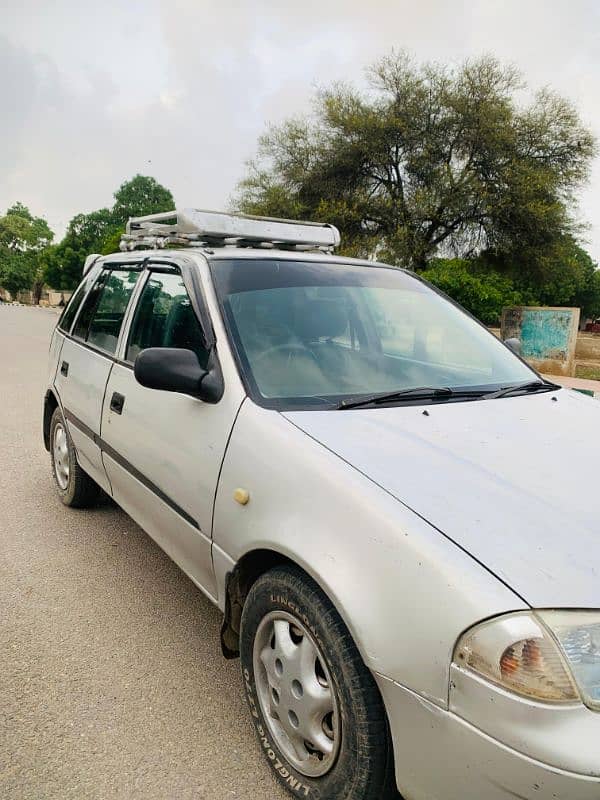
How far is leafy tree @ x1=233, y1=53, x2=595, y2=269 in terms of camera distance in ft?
64.4

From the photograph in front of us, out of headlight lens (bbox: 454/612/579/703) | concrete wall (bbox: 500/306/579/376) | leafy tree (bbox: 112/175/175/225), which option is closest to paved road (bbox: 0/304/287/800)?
headlight lens (bbox: 454/612/579/703)

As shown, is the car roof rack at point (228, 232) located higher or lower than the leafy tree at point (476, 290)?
lower

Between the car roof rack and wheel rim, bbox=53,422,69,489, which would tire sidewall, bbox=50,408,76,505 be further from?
the car roof rack

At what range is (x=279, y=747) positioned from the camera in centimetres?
209

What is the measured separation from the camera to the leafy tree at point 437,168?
19625 millimetres

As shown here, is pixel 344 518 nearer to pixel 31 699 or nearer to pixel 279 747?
pixel 279 747

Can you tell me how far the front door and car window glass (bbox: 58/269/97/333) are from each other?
1.23 m

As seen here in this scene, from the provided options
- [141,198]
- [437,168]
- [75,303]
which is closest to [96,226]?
[141,198]

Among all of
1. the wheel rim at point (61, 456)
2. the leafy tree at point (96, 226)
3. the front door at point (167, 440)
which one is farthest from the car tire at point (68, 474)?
the leafy tree at point (96, 226)

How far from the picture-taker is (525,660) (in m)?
1.44

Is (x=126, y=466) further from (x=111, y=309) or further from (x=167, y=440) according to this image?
(x=111, y=309)

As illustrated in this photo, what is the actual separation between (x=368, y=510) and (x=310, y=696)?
0.61m

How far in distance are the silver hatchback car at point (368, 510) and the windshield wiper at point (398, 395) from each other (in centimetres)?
1

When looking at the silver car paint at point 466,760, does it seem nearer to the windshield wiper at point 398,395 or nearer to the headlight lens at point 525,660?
the headlight lens at point 525,660
